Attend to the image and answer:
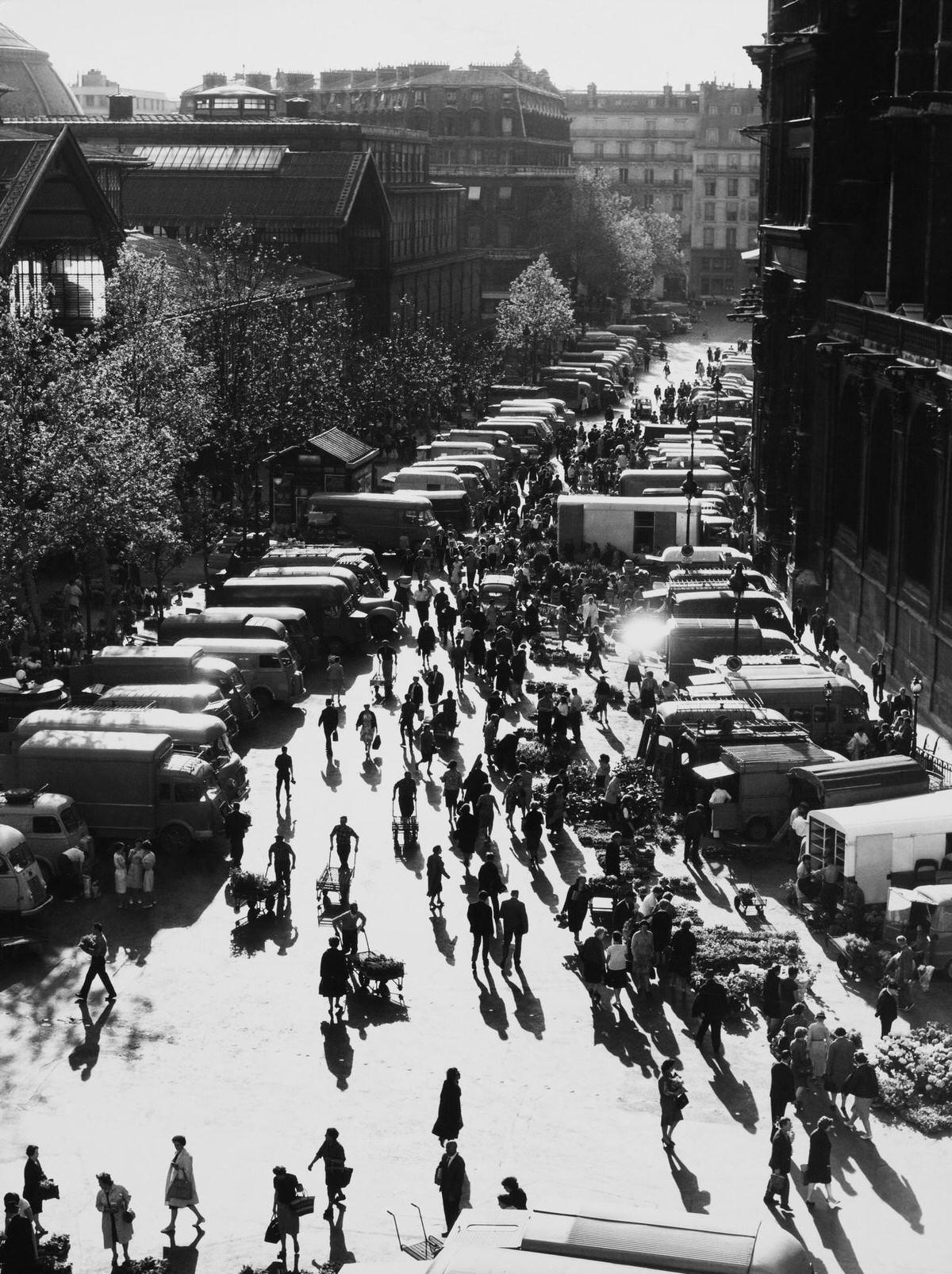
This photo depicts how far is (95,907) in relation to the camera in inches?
1176

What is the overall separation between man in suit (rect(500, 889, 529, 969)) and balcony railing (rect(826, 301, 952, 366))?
57.1 ft

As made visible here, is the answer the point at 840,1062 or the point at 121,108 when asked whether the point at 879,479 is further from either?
the point at 121,108

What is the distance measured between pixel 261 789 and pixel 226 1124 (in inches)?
534

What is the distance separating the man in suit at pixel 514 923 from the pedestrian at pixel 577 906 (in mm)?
845

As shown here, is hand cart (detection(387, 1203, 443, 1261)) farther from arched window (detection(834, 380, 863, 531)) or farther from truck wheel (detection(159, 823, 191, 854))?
arched window (detection(834, 380, 863, 531))

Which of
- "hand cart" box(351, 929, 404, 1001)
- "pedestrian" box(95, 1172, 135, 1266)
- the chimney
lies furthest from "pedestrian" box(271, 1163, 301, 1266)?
the chimney

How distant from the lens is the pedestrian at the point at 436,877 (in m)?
29.2

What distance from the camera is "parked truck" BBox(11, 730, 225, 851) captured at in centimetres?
3172

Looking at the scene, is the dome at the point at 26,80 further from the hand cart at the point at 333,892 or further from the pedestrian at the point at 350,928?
the pedestrian at the point at 350,928

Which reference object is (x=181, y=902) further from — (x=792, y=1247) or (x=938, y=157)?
(x=938, y=157)

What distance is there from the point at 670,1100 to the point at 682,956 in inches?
176

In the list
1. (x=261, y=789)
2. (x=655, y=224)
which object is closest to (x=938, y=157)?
(x=261, y=789)

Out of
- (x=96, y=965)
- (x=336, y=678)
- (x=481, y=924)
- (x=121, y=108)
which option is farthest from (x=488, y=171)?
(x=96, y=965)

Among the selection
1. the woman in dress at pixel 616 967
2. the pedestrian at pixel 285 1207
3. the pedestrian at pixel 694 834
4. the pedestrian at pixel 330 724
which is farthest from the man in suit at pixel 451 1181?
the pedestrian at pixel 330 724
